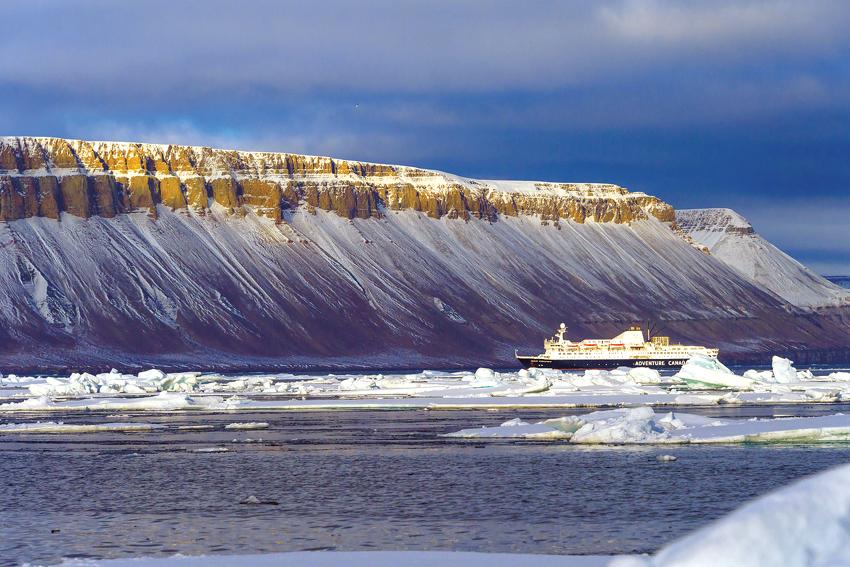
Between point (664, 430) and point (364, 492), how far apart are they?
14079 millimetres

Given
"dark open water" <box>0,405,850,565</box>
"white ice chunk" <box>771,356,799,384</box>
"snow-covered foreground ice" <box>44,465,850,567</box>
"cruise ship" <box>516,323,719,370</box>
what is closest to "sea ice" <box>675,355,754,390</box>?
"white ice chunk" <box>771,356,799,384</box>

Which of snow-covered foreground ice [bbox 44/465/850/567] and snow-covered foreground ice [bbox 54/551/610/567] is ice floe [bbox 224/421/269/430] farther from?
snow-covered foreground ice [bbox 44/465/850/567]

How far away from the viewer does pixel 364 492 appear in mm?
31438

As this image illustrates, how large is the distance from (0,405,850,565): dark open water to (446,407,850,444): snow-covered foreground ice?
159 centimetres

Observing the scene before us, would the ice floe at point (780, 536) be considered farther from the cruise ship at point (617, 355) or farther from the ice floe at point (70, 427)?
the cruise ship at point (617, 355)

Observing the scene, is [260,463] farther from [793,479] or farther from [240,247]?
[240,247]

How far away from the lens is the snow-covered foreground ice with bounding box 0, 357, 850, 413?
219ft

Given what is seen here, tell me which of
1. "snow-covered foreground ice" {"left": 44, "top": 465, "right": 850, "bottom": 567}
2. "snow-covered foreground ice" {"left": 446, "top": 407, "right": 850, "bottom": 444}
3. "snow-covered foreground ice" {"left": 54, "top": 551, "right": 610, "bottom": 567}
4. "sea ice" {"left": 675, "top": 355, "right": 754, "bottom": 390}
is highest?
"sea ice" {"left": 675, "top": 355, "right": 754, "bottom": 390}

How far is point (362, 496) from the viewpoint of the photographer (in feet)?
101

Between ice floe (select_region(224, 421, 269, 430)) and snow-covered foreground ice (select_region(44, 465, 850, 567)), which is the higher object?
snow-covered foreground ice (select_region(44, 465, 850, 567))

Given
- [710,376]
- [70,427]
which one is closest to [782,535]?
[70,427]

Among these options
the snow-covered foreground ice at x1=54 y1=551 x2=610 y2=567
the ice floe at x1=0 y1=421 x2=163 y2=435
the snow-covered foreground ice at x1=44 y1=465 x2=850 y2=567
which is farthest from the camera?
the ice floe at x1=0 y1=421 x2=163 y2=435

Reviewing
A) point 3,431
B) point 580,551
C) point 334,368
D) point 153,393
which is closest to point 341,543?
point 580,551

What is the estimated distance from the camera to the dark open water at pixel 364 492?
2456 centimetres
